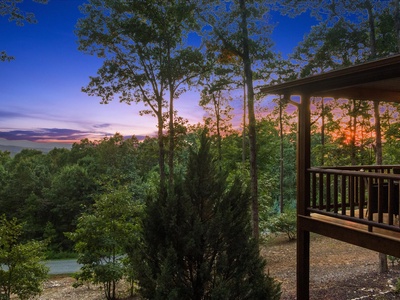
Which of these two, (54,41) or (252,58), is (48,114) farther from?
(252,58)

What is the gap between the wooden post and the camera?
20.1 feet

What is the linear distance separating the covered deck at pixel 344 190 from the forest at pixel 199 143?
659 millimetres

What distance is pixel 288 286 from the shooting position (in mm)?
10375

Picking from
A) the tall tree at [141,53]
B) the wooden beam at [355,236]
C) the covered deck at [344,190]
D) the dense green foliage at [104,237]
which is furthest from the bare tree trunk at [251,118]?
the wooden beam at [355,236]

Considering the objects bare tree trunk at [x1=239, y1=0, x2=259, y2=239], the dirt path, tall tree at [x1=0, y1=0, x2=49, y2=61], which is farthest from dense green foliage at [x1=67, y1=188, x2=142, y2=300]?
the dirt path

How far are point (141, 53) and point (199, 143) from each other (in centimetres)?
1194

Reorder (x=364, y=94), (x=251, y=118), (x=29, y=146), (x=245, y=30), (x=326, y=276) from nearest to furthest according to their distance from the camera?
(x=364, y=94) < (x=326, y=276) < (x=251, y=118) < (x=245, y=30) < (x=29, y=146)

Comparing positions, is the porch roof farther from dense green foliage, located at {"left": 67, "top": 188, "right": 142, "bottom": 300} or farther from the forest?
dense green foliage, located at {"left": 67, "top": 188, "right": 142, "bottom": 300}

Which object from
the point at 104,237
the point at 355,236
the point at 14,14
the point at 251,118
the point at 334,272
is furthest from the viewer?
the point at 251,118

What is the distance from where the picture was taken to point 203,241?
15.1ft

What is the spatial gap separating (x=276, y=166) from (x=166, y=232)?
3461cm

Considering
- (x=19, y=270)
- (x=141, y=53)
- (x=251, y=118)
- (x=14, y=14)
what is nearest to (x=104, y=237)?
(x=19, y=270)

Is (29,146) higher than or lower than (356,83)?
lower

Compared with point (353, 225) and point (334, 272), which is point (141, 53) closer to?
point (334, 272)
